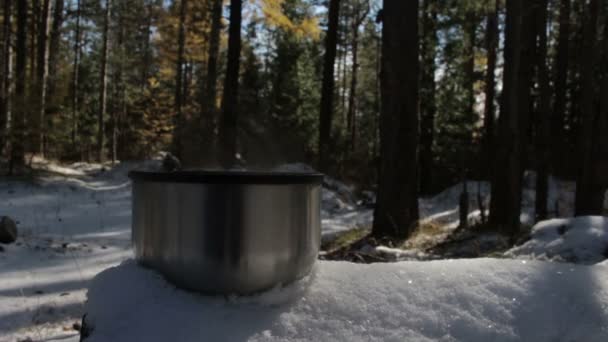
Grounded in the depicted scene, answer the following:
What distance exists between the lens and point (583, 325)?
1979mm

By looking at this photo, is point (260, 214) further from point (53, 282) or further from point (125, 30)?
point (125, 30)

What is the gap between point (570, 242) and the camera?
293 cm

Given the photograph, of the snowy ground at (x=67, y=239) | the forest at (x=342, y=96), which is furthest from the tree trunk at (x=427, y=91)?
the snowy ground at (x=67, y=239)

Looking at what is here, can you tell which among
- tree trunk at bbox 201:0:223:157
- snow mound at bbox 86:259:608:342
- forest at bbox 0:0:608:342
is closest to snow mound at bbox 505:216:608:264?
forest at bbox 0:0:608:342

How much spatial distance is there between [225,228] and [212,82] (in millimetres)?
13829

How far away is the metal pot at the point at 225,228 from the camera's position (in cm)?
203

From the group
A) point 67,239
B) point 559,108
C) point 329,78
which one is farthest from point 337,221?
point 559,108

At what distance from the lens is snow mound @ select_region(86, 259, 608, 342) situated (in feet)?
6.17

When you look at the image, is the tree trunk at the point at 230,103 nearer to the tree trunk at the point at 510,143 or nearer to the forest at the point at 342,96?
the forest at the point at 342,96

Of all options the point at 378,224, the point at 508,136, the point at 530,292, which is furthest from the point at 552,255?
the point at 508,136

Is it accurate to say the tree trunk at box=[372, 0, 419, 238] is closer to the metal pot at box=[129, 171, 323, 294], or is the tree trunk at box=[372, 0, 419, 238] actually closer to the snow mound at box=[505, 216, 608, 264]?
the snow mound at box=[505, 216, 608, 264]

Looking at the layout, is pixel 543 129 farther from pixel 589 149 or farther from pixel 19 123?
pixel 19 123

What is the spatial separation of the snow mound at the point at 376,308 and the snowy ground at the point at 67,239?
0.14 feet

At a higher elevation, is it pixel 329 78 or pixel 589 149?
pixel 329 78
